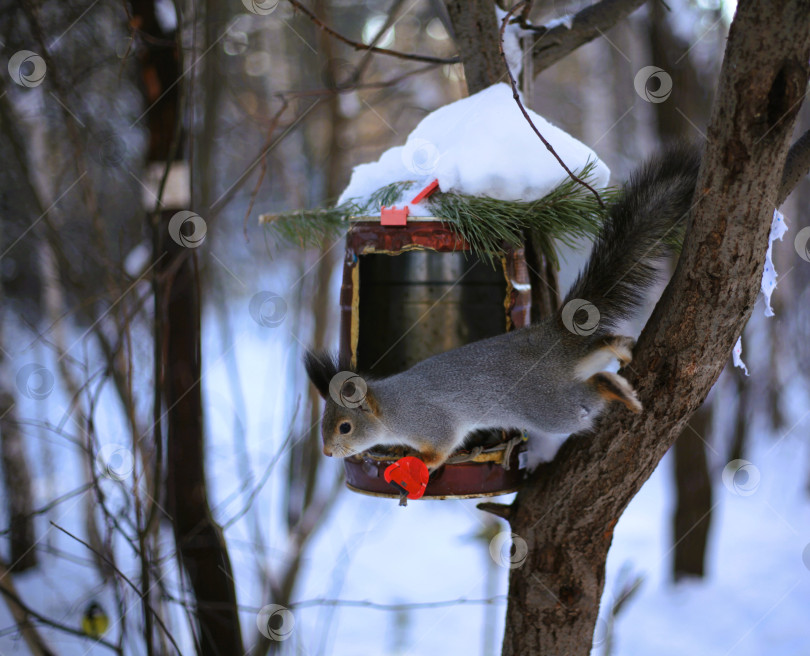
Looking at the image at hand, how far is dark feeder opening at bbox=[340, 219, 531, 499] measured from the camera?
56.4 inches

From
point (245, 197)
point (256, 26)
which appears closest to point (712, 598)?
point (245, 197)

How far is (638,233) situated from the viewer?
1.30 metres

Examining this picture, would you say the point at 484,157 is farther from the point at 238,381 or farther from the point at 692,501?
the point at 692,501

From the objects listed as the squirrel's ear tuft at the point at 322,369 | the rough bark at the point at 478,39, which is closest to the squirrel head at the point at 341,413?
the squirrel's ear tuft at the point at 322,369

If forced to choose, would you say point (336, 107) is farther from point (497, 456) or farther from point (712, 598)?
point (712, 598)

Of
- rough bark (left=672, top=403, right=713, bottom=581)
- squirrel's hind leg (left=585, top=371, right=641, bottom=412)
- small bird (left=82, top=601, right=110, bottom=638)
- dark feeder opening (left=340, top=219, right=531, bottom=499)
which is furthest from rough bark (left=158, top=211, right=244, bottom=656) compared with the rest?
rough bark (left=672, top=403, right=713, bottom=581)

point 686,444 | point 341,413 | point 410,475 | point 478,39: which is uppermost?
point 478,39

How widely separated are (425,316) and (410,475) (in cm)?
64

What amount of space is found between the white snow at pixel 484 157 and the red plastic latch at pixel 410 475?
18.4 inches

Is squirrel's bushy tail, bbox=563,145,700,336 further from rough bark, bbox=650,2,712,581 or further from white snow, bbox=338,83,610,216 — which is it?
rough bark, bbox=650,2,712,581

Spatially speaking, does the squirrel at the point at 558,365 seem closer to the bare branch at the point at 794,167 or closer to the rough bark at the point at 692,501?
the bare branch at the point at 794,167

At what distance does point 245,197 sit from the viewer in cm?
390

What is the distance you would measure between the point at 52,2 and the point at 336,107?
45.0 inches

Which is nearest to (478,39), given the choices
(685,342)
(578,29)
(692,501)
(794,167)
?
(578,29)
